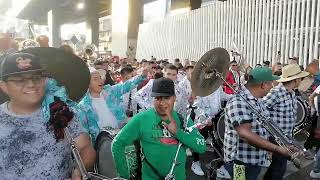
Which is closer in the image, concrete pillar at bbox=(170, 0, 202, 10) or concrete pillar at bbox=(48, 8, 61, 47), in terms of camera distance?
concrete pillar at bbox=(170, 0, 202, 10)

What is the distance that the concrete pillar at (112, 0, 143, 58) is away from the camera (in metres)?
25.8

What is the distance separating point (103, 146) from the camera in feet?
14.5

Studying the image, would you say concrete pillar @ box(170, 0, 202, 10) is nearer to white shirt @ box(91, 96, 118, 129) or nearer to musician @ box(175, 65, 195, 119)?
musician @ box(175, 65, 195, 119)

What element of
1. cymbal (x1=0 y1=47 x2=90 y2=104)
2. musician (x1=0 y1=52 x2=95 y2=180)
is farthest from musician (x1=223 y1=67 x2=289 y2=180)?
musician (x1=0 y1=52 x2=95 y2=180)

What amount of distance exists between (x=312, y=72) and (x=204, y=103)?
455cm

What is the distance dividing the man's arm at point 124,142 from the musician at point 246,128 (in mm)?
1086

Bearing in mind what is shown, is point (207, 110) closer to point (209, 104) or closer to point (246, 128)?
point (209, 104)

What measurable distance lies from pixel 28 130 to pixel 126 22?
79.3 ft

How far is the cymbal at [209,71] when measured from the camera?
447cm

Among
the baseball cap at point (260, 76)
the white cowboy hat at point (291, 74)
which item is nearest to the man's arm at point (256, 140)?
the baseball cap at point (260, 76)

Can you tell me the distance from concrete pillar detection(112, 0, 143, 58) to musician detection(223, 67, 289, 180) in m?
21.0

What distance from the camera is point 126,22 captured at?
26078 mm

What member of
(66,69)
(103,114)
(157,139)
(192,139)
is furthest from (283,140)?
(103,114)

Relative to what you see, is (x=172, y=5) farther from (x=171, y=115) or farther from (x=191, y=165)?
(x=171, y=115)
